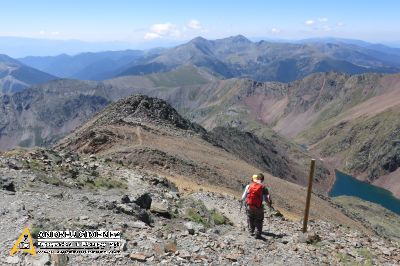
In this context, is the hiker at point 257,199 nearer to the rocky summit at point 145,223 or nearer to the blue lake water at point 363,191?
the rocky summit at point 145,223

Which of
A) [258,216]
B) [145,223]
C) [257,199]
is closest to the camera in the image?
[145,223]

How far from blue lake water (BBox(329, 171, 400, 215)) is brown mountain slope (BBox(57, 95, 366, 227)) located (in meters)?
97.0

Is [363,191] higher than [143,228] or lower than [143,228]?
lower

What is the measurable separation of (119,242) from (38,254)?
2679 mm

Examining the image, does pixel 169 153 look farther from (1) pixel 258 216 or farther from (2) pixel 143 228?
(2) pixel 143 228

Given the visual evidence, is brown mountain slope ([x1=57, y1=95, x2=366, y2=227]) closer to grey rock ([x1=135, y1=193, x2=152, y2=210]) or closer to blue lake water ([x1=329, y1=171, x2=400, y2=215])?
grey rock ([x1=135, y1=193, x2=152, y2=210])

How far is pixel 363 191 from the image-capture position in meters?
168

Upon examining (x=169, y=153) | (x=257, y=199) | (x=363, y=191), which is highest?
(x=257, y=199)

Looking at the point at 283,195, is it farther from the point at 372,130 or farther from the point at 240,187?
the point at 372,130

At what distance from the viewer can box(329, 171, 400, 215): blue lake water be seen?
151100mm

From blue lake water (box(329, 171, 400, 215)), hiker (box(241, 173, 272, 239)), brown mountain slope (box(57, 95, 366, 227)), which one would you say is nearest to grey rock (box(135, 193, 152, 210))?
hiker (box(241, 173, 272, 239))

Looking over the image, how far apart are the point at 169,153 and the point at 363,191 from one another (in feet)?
457

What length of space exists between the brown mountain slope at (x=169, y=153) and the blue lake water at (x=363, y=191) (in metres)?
97.0

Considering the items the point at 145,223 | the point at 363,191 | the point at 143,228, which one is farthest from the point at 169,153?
the point at 363,191
